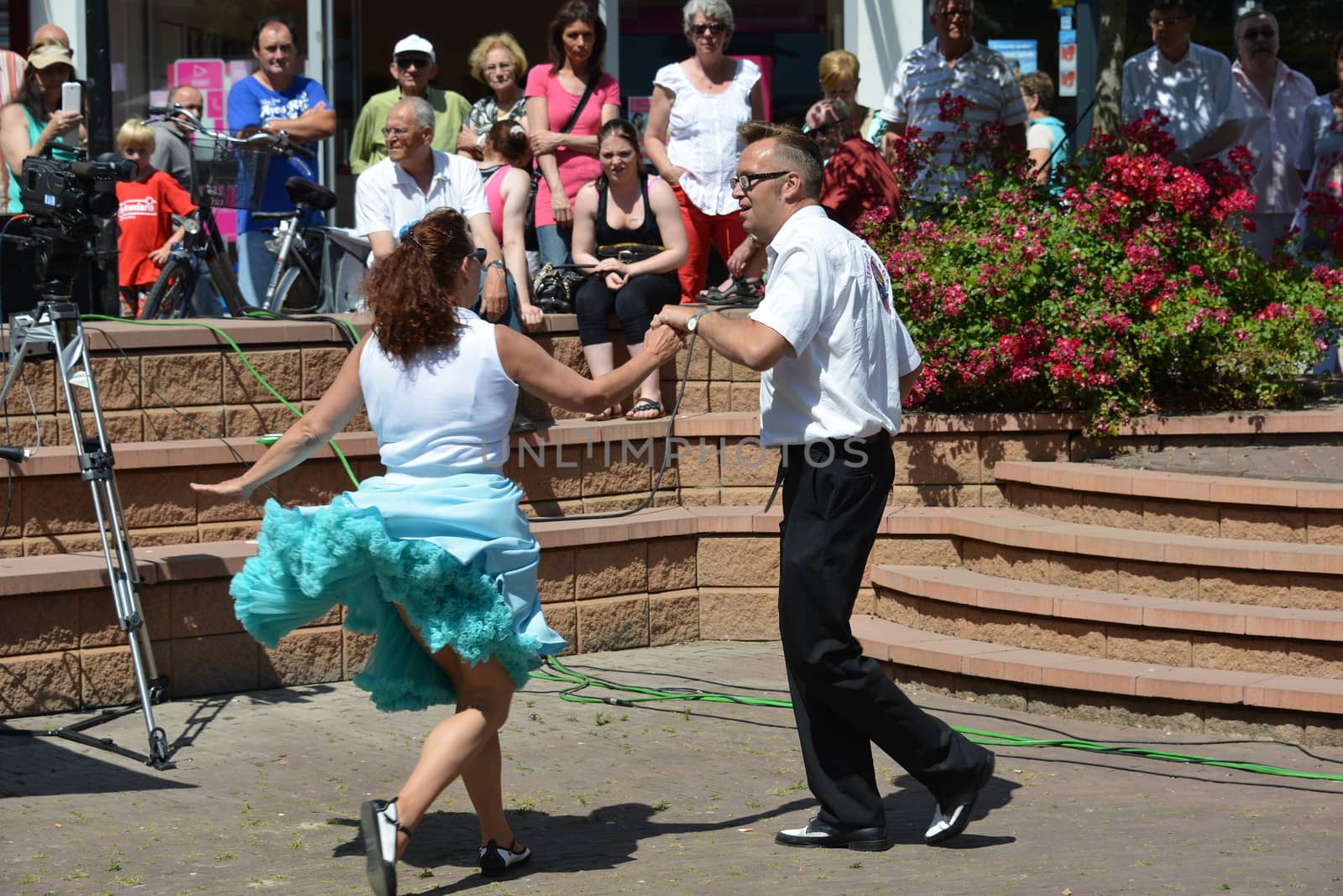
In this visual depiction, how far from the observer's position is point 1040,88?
12.0m

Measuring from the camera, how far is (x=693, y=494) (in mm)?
8992

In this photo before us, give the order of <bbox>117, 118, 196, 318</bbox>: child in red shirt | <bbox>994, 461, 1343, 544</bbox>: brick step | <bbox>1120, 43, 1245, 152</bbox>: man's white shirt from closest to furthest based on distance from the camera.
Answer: <bbox>994, 461, 1343, 544</bbox>: brick step, <bbox>1120, 43, 1245, 152</bbox>: man's white shirt, <bbox>117, 118, 196, 318</bbox>: child in red shirt

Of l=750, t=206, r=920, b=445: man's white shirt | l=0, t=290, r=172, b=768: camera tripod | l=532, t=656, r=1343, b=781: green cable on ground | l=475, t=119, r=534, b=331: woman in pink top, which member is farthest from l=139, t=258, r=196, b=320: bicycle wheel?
l=750, t=206, r=920, b=445: man's white shirt

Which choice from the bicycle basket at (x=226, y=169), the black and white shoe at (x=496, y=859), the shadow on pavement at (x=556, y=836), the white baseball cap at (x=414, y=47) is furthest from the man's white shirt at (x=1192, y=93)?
the black and white shoe at (x=496, y=859)

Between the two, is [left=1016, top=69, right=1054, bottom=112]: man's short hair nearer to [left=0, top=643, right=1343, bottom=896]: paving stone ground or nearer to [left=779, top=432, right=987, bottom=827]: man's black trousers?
[left=0, top=643, right=1343, bottom=896]: paving stone ground

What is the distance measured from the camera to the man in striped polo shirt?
9719 millimetres

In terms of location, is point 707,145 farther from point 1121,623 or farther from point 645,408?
point 1121,623

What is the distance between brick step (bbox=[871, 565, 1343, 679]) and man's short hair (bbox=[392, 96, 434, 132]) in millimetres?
3173

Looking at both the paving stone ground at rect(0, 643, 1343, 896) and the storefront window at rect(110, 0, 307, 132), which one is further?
the storefront window at rect(110, 0, 307, 132)

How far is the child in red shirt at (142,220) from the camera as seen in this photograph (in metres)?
10.7

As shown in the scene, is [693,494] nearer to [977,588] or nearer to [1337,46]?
[977,588]

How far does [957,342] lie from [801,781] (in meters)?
2.98

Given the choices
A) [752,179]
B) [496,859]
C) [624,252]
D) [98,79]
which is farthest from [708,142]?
[496,859]

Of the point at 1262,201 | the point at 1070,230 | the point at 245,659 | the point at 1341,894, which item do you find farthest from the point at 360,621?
the point at 1262,201
